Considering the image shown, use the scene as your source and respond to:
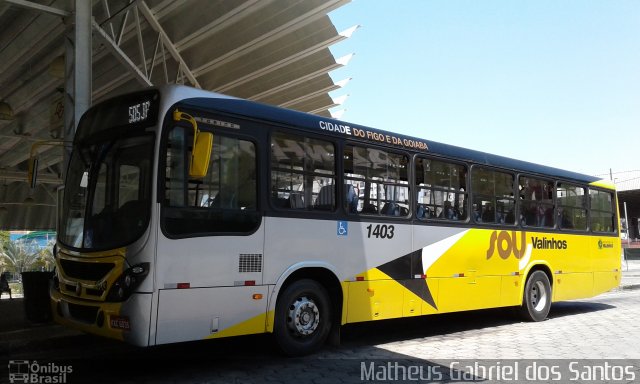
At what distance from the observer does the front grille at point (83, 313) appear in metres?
5.50

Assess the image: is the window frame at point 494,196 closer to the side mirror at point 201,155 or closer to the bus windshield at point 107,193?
the side mirror at point 201,155

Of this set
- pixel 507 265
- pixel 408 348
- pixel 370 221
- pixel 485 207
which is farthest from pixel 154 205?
pixel 507 265

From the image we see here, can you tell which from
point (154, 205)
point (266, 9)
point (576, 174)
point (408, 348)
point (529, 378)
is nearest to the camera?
point (154, 205)

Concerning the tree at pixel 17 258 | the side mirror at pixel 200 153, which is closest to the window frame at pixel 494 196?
the side mirror at pixel 200 153

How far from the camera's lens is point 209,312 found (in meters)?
5.63

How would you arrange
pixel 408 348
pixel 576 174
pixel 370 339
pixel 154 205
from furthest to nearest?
1. pixel 576 174
2. pixel 370 339
3. pixel 408 348
4. pixel 154 205

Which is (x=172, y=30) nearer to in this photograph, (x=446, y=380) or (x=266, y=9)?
(x=266, y=9)

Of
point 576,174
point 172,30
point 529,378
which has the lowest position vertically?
point 529,378

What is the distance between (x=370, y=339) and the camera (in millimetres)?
8148

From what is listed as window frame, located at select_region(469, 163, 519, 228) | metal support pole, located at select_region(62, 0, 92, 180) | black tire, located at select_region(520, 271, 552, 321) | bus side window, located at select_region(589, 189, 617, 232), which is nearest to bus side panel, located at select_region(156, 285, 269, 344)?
window frame, located at select_region(469, 163, 519, 228)

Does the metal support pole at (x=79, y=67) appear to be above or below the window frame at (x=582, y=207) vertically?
above

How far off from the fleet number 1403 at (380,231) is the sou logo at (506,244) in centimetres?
264

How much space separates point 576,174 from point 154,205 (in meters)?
10.1

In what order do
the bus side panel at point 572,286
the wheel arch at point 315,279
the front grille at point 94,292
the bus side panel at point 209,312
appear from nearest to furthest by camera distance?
the bus side panel at point 209,312, the front grille at point 94,292, the wheel arch at point 315,279, the bus side panel at point 572,286
